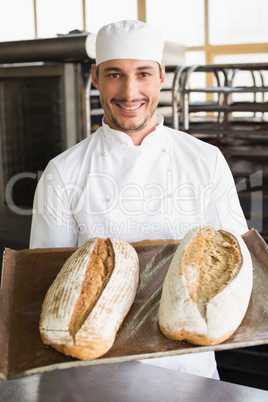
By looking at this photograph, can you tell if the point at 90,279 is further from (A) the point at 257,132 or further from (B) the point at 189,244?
(A) the point at 257,132

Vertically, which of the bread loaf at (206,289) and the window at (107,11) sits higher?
the window at (107,11)

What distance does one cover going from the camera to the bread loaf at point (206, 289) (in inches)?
39.2

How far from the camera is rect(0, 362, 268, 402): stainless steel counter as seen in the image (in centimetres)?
107

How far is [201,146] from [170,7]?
535cm

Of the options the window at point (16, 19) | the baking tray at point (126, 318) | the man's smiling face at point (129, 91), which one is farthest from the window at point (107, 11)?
the baking tray at point (126, 318)

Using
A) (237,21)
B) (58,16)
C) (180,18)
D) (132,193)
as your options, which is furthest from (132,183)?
(58,16)

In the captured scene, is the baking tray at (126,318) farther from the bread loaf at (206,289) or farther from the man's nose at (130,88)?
the man's nose at (130,88)

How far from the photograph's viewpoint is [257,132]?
269 cm

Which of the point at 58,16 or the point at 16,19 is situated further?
the point at 16,19

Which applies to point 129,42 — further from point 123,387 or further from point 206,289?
point 123,387

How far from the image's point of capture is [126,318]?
3.60 feet

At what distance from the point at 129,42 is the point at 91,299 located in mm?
828

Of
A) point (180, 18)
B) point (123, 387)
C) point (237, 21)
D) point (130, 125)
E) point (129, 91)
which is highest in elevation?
point (180, 18)

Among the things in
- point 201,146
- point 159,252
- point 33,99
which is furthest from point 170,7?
point 159,252
